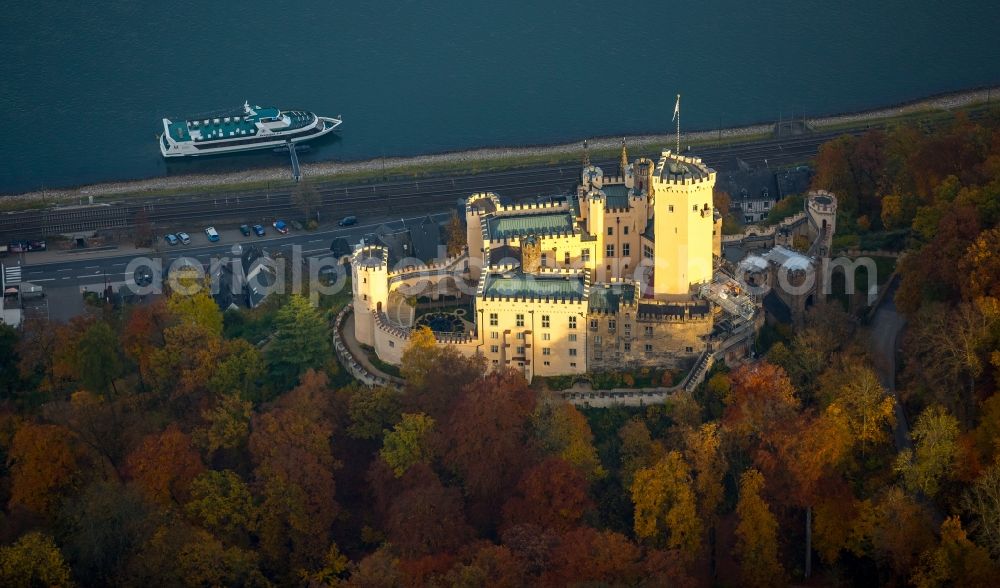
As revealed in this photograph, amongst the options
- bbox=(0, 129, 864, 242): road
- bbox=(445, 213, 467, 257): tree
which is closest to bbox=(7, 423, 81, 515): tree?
bbox=(445, 213, 467, 257): tree

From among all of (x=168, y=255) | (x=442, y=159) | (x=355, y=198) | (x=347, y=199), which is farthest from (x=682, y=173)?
(x=442, y=159)

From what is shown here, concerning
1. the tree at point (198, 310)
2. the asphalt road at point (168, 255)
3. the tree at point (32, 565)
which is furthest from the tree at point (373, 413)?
the asphalt road at point (168, 255)

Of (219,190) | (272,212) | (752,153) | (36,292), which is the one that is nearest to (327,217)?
(272,212)

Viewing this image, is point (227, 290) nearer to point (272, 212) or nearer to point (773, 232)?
point (272, 212)

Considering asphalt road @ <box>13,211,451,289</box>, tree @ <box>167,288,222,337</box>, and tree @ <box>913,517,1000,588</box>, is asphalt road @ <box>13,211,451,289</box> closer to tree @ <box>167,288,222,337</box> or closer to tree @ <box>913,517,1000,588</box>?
tree @ <box>167,288,222,337</box>

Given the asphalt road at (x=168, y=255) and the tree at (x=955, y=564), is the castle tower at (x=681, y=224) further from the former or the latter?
the asphalt road at (x=168, y=255)

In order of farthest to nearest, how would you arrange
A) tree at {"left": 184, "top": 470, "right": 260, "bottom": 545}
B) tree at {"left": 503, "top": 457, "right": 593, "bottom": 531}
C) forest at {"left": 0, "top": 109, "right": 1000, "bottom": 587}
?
1. tree at {"left": 184, "top": 470, "right": 260, "bottom": 545}
2. tree at {"left": 503, "top": 457, "right": 593, "bottom": 531}
3. forest at {"left": 0, "top": 109, "right": 1000, "bottom": 587}
